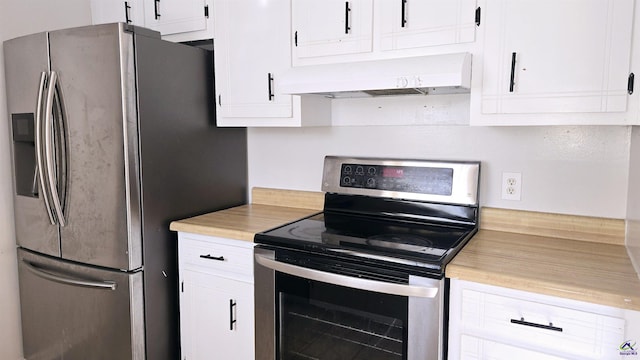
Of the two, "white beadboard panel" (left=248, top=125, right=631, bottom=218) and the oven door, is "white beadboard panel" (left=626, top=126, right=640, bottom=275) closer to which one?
"white beadboard panel" (left=248, top=125, right=631, bottom=218)

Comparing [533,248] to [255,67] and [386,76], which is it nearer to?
[386,76]

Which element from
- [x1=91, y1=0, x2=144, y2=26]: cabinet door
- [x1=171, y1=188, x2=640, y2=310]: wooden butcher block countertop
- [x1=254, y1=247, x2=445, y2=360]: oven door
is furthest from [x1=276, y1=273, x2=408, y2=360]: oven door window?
[x1=91, y1=0, x2=144, y2=26]: cabinet door

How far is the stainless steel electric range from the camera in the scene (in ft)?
4.58

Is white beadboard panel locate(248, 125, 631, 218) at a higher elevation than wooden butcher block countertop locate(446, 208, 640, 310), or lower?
higher

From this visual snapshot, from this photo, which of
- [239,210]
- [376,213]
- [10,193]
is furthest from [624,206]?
[10,193]

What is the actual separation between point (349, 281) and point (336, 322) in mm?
189

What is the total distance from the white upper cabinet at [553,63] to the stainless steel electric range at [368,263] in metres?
0.36

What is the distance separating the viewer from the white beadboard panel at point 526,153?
1.65m

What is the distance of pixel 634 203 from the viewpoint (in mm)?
1442

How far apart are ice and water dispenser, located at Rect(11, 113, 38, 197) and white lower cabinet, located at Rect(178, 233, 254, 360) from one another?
789 mm

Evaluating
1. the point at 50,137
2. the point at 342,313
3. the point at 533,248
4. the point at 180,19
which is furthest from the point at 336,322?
the point at 180,19

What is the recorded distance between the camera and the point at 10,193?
2207mm

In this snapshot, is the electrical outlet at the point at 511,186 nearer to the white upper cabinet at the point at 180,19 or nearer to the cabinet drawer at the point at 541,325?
the cabinet drawer at the point at 541,325

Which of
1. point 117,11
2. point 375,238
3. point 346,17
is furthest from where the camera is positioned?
point 117,11
